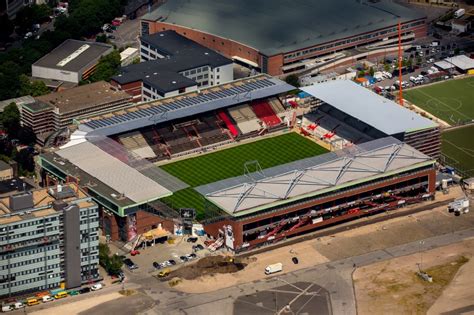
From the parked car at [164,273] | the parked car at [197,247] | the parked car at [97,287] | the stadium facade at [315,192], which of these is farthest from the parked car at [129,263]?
the stadium facade at [315,192]

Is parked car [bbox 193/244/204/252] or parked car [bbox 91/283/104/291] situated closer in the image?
parked car [bbox 91/283/104/291]

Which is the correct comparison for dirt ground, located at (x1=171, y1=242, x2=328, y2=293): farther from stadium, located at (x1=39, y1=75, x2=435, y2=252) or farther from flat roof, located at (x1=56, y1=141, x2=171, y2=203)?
flat roof, located at (x1=56, y1=141, x2=171, y2=203)

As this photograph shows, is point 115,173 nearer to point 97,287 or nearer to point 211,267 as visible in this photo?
point 211,267

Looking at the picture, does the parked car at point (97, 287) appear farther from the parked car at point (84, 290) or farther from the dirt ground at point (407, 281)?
the dirt ground at point (407, 281)

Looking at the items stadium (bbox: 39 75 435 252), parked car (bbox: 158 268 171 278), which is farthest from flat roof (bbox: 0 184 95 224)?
parked car (bbox: 158 268 171 278)

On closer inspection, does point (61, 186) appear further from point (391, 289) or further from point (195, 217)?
point (391, 289)
